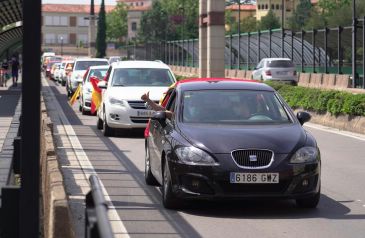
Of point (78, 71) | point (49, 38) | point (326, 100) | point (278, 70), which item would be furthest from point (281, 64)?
point (49, 38)

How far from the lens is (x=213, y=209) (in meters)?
10.0

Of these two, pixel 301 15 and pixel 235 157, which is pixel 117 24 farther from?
pixel 235 157

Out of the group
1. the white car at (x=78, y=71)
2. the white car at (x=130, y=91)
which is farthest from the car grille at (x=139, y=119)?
the white car at (x=78, y=71)

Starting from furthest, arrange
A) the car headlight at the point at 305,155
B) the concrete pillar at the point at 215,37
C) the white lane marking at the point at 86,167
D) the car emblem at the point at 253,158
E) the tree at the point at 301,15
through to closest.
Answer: the tree at the point at 301,15 → the concrete pillar at the point at 215,37 → the car headlight at the point at 305,155 → the car emblem at the point at 253,158 → the white lane marking at the point at 86,167

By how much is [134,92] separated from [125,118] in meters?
0.65

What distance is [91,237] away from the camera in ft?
13.7

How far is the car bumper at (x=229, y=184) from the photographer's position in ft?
30.8

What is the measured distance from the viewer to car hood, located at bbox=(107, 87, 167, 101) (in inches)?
773

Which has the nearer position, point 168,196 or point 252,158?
point 252,158

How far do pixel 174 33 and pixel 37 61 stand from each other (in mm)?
130614

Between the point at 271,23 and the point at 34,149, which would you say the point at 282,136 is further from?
the point at 271,23

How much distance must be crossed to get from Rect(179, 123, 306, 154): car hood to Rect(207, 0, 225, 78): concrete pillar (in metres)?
33.2

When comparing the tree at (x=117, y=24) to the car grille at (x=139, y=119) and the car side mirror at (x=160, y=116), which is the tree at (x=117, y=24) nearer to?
the car grille at (x=139, y=119)

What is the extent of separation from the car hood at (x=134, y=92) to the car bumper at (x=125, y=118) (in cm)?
27
